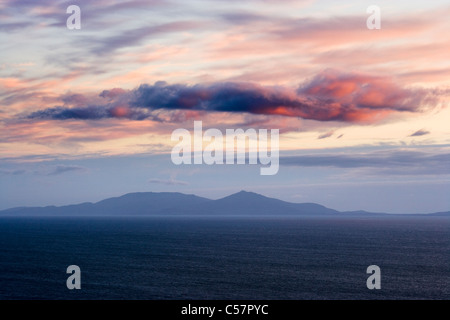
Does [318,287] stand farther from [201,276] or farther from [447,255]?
[447,255]

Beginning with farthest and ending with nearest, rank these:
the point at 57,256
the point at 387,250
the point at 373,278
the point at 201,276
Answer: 1. the point at 387,250
2. the point at 57,256
3. the point at 201,276
4. the point at 373,278

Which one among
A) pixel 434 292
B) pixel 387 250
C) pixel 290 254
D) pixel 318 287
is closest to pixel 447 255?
pixel 387 250

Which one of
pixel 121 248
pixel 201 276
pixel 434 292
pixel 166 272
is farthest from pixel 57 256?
pixel 434 292

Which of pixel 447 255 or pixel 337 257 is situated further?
pixel 447 255
